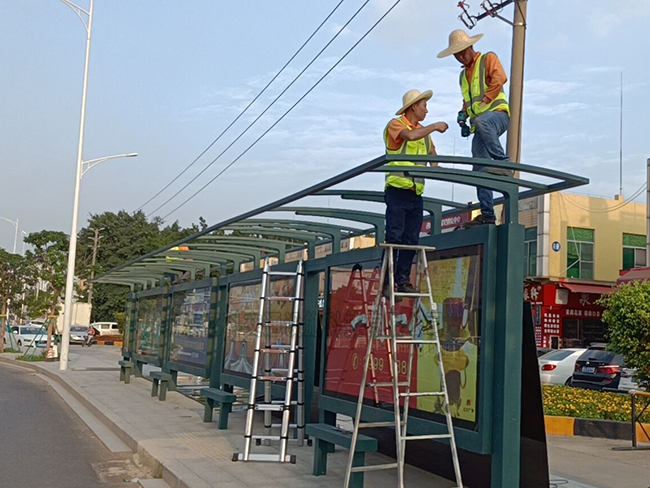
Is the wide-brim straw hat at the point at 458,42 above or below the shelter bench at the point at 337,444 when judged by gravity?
above

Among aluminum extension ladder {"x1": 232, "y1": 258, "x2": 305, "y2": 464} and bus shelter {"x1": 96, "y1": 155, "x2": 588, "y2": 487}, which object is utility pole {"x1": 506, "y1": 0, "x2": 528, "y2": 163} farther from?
aluminum extension ladder {"x1": 232, "y1": 258, "x2": 305, "y2": 464}

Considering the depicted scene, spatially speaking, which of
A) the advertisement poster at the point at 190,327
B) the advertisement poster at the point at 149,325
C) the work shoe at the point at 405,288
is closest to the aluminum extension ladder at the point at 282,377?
the work shoe at the point at 405,288

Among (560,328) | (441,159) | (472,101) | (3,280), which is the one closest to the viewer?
(441,159)

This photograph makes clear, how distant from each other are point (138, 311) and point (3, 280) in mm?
21946

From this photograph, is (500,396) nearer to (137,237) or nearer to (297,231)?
(297,231)

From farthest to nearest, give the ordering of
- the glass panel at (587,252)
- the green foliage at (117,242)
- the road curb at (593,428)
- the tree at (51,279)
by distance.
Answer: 1. the green foliage at (117,242)
2. the glass panel at (587,252)
3. the tree at (51,279)
4. the road curb at (593,428)

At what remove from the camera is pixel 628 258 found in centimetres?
3497

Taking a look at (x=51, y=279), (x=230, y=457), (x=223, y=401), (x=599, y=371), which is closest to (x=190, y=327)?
(x=223, y=401)

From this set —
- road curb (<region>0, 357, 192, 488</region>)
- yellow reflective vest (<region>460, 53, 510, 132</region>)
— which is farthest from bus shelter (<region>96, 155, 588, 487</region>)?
road curb (<region>0, 357, 192, 488</region>)

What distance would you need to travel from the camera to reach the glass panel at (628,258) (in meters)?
34.8

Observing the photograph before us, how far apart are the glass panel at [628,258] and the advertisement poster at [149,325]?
23.5 metres

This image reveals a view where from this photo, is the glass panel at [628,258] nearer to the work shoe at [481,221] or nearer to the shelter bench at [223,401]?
the shelter bench at [223,401]

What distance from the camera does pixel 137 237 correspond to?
72500 millimetres

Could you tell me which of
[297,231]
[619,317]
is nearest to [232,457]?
[297,231]
